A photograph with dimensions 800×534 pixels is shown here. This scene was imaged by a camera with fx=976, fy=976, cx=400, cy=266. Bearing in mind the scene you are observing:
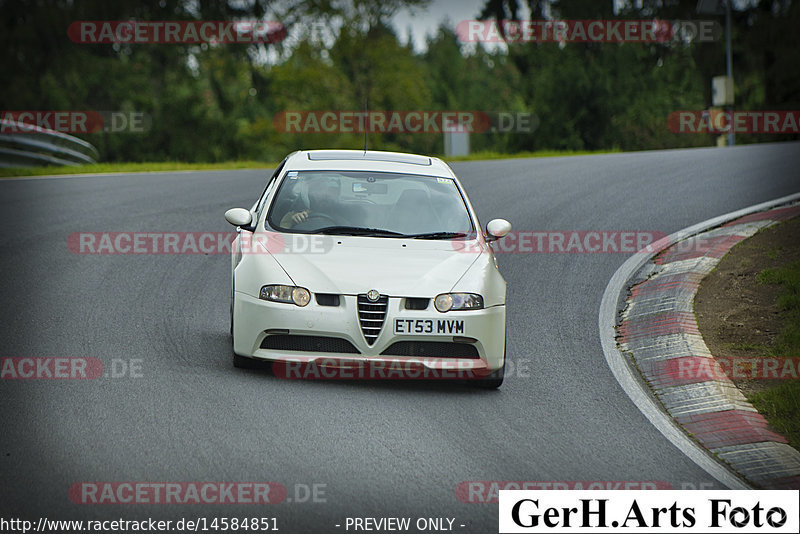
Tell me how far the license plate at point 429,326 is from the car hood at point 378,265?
20 centimetres

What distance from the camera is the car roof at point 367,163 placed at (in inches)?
336

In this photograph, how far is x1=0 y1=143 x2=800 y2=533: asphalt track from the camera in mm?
5184

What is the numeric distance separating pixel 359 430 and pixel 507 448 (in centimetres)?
93

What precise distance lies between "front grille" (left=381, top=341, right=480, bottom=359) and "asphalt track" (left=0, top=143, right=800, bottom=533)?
0.30 metres

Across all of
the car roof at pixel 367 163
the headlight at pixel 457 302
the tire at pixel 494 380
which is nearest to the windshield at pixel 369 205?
the car roof at pixel 367 163

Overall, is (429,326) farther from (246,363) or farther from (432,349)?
(246,363)

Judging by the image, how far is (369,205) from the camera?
814cm

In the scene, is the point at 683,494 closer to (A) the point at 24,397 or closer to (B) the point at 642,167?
(A) the point at 24,397

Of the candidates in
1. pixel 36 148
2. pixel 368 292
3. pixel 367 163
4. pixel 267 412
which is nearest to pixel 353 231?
pixel 368 292

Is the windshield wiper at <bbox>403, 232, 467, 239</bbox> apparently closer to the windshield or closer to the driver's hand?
the windshield

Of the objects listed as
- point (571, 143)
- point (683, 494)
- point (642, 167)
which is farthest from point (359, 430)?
point (571, 143)

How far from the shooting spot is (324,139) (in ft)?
190

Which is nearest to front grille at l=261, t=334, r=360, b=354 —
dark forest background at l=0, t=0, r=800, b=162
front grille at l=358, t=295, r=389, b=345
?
front grille at l=358, t=295, r=389, b=345

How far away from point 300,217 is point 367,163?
3.31ft
